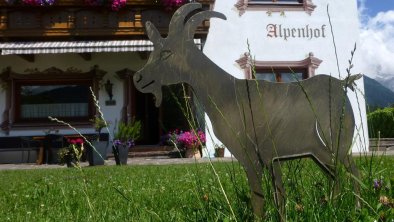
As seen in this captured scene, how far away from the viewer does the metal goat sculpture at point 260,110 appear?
7.01ft

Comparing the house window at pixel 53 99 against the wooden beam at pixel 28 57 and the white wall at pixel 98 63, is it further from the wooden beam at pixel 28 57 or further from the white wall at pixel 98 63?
the wooden beam at pixel 28 57

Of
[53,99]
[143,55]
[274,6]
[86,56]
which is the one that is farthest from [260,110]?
[53,99]

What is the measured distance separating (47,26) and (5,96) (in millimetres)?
2681

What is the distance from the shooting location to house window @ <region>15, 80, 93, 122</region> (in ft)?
48.7

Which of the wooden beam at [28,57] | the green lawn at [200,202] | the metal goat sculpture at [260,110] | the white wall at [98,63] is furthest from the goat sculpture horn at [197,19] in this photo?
the wooden beam at [28,57]

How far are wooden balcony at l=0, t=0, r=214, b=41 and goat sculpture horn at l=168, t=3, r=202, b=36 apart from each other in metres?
11.6

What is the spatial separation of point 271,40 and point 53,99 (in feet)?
23.9

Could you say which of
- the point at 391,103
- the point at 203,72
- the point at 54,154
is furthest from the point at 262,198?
the point at 54,154

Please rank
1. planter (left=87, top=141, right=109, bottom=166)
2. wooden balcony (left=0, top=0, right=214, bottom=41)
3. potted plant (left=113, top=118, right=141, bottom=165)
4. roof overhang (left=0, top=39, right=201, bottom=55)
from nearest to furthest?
planter (left=87, top=141, right=109, bottom=166), potted plant (left=113, top=118, right=141, bottom=165), roof overhang (left=0, top=39, right=201, bottom=55), wooden balcony (left=0, top=0, right=214, bottom=41)

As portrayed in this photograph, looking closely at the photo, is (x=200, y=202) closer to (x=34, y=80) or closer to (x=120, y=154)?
(x=120, y=154)

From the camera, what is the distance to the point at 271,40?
1466 cm

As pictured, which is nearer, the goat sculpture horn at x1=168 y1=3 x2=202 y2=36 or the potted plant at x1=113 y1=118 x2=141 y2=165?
the goat sculpture horn at x1=168 y1=3 x2=202 y2=36

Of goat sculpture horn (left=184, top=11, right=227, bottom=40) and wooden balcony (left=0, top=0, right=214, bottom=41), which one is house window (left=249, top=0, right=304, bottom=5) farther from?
goat sculpture horn (left=184, top=11, right=227, bottom=40)

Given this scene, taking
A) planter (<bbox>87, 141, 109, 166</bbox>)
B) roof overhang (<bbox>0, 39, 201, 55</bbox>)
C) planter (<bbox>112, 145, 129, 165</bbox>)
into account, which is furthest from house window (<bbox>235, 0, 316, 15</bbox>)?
planter (<bbox>87, 141, 109, 166</bbox>)
